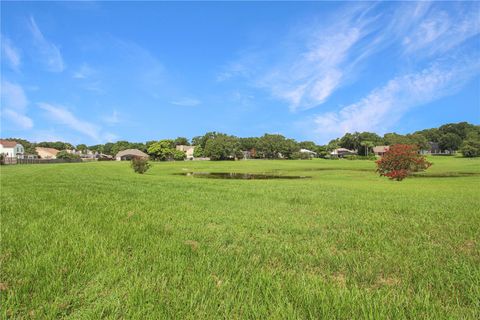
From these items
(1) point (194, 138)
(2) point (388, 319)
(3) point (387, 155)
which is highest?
(1) point (194, 138)

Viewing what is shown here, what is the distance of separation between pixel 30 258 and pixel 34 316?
1.63 meters

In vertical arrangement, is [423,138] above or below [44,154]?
above

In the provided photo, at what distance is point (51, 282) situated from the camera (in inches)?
143

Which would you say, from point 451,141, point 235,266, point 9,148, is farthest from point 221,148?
point 235,266

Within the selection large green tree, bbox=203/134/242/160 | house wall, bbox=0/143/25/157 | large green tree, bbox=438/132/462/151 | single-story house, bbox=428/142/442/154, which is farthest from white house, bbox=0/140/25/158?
large green tree, bbox=438/132/462/151

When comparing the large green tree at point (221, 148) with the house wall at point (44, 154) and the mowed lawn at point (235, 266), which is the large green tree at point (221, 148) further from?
the mowed lawn at point (235, 266)

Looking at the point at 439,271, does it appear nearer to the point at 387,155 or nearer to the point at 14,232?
the point at 14,232

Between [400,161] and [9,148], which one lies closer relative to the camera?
[400,161]

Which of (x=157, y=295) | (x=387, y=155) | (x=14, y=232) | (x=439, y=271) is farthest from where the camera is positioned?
(x=387, y=155)


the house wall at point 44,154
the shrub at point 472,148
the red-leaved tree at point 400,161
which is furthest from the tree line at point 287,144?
the red-leaved tree at point 400,161

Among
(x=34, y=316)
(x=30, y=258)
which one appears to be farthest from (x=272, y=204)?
(x=34, y=316)

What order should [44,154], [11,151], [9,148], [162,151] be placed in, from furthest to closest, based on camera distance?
[44,154] → [162,151] → [11,151] → [9,148]

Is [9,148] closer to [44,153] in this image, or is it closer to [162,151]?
[44,153]

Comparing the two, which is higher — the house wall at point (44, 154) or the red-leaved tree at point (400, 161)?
the house wall at point (44, 154)
